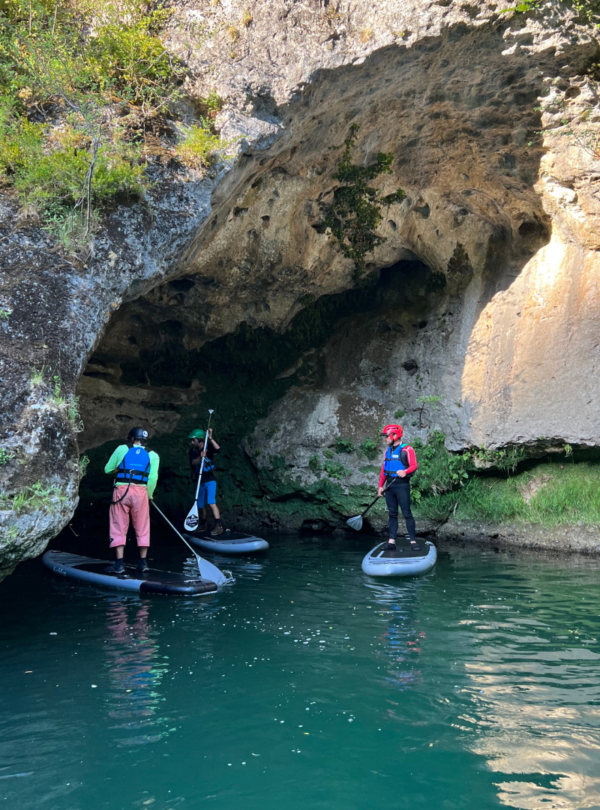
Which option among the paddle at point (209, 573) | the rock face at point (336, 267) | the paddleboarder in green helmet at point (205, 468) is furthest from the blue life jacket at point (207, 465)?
the paddle at point (209, 573)

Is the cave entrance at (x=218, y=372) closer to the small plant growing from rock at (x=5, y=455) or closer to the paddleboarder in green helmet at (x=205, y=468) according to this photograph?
the paddleboarder in green helmet at (x=205, y=468)

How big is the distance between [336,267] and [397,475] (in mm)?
5157

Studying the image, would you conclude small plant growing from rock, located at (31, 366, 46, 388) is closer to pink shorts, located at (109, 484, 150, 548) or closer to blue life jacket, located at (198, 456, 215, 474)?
pink shorts, located at (109, 484, 150, 548)

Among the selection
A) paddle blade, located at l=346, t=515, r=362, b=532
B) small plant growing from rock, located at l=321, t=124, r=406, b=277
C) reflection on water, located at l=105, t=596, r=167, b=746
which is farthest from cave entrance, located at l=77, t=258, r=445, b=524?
reflection on water, located at l=105, t=596, r=167, b=746

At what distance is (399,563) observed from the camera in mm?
8891

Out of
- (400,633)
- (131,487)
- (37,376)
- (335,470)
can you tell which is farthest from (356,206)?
(400,633)

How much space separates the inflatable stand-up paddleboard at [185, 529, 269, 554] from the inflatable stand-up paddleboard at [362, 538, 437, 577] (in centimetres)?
215

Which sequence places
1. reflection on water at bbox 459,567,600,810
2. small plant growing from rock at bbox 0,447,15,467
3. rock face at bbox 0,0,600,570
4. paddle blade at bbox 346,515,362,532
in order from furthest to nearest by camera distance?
1. paddle blade at bbox 346,515,362,532
2. rock face at bbox 0,0,600,570
3. small plant growing from rock at bbox 0,447,15,467
4. reflection on water at bbox 459,567,600,810

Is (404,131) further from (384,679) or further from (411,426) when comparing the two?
(384,679)

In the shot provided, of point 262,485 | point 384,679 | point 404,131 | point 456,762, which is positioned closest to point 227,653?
point 384,679

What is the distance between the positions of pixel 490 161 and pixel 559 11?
263 cm

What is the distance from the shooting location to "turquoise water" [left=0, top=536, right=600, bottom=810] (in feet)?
11.6

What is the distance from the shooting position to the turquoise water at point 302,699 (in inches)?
140

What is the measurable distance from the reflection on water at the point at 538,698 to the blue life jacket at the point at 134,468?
14.8 ft
